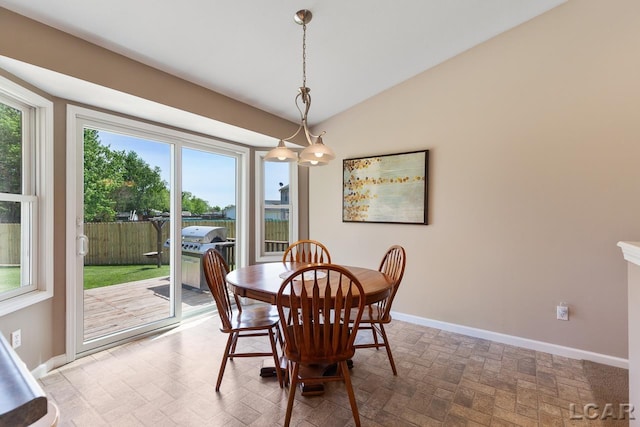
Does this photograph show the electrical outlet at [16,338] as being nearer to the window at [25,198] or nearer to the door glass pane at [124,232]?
the window at [25,198]

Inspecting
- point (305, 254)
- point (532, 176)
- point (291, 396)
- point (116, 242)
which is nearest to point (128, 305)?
point (116, 242)

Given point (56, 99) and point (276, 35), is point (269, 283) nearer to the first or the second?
point (276, 35)

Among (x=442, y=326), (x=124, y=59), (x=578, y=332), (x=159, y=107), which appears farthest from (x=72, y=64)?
(x=578, y=332)

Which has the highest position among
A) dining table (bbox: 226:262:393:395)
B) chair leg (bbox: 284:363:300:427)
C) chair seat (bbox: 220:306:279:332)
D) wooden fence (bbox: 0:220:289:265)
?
wooden fence (bbox: 0:220:289:265)

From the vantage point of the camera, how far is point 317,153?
6.90ft

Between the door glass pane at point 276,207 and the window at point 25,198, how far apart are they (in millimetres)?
2238

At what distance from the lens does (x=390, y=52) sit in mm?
2766

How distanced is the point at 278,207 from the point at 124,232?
182 centimetres

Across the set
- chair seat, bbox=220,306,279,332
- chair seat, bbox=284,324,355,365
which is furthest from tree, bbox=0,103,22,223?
chair seat, bbox=284,324,355,365

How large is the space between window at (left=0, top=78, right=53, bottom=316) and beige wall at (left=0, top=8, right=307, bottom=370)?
72 millimetres

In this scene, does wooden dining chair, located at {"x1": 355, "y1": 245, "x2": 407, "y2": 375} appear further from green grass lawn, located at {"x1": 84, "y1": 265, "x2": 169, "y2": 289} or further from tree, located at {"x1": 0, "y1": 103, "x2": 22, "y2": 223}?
tree, located at {"x1": 0, "y1": 103, "x2": 22, "y2": 223}

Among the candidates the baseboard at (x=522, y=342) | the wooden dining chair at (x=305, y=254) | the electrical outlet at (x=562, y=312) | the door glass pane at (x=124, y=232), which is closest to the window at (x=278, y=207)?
the wooden dining chair at (x=305, y=254)

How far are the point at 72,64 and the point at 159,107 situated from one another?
25.4 inches

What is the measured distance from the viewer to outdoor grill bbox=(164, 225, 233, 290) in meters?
3.38
